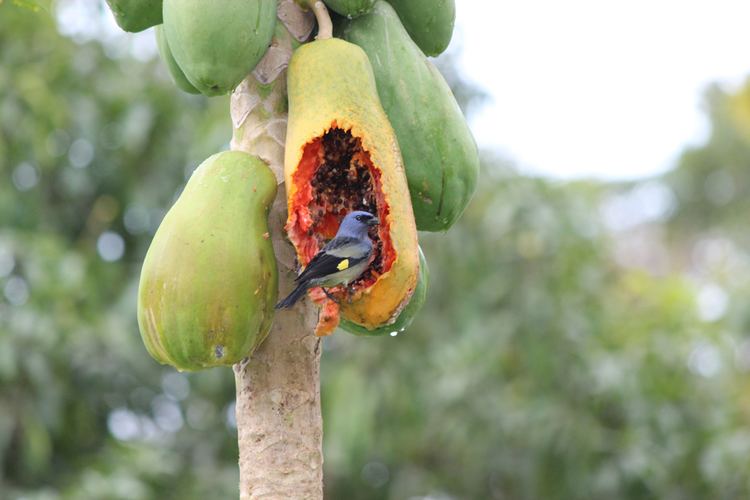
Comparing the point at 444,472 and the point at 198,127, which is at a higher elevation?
the point at 198,127

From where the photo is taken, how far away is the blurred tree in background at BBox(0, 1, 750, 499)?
15.2 feet

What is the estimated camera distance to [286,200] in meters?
1.82

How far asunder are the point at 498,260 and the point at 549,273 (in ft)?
0.92

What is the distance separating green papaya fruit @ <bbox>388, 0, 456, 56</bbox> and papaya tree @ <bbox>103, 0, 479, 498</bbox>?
13cm

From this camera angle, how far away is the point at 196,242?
171cm

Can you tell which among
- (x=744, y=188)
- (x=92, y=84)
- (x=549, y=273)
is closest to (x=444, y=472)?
A: (x=549, y=273)

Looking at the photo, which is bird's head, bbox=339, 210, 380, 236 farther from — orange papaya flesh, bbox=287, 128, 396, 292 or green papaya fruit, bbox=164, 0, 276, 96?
green papaya fruit, bbox=164, 0, 276, 96

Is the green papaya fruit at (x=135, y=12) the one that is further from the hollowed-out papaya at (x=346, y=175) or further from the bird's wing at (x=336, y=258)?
the bird's wing at (x=336, y=258)

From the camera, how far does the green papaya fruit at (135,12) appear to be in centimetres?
196

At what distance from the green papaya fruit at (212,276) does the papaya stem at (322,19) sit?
0.89ft

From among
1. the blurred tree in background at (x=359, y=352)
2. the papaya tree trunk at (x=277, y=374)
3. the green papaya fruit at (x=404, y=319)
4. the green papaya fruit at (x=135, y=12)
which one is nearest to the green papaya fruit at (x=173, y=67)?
the green papaya fruit at (x=135, y=12)

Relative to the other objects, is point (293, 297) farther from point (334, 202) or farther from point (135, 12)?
point (135, 12)

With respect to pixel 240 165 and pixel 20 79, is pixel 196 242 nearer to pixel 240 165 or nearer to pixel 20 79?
pixel 240 165

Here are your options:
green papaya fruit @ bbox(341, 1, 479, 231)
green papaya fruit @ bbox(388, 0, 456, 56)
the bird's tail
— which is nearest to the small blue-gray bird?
the bird's tail
